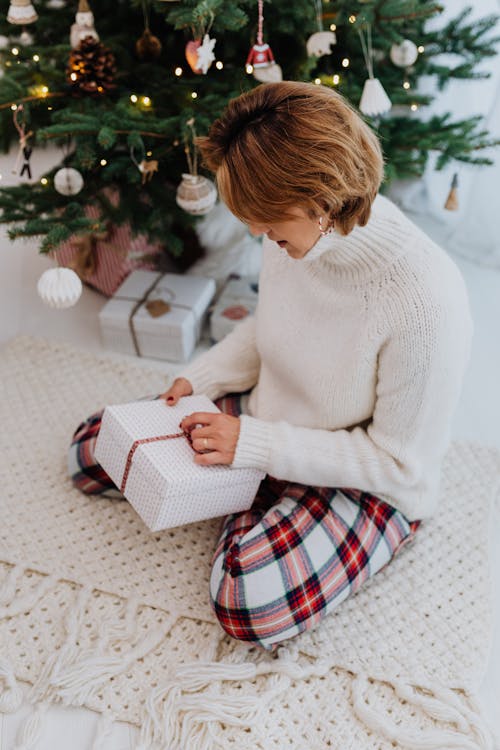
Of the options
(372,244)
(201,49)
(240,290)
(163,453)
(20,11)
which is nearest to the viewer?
(372,244)

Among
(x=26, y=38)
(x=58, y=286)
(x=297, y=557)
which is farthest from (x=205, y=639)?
(x=26, y=38)

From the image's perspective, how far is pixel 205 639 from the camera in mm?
1185

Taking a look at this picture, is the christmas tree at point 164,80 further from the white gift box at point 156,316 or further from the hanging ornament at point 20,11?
the white gift box at point 156,316

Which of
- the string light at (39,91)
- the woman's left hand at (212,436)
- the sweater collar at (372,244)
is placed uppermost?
the string light at (39,91)

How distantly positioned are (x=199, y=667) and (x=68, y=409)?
2.38 ft

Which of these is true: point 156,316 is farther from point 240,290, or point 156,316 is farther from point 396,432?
point 396,432

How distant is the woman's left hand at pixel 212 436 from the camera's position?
1.09 m

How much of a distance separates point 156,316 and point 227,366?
0.44m

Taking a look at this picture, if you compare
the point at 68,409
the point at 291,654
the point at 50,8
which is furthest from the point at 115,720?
the point at 50,8

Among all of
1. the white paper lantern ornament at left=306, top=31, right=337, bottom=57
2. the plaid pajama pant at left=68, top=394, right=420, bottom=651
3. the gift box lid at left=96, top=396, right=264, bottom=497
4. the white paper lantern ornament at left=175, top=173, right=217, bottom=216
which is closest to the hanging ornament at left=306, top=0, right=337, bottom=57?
the white paper lantern ornament at left=306, top=31, right=337, bottom=57

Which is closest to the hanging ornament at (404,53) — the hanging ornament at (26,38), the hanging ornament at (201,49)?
the hanging ornament at (201,49)

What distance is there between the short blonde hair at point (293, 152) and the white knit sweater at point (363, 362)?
0.35 feet

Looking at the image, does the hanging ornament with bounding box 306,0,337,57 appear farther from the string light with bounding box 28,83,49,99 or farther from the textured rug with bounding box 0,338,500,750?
the textured rug with bounding box 0,338,500,750

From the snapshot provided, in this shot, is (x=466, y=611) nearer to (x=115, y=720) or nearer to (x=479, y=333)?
(x=115, y=720)
